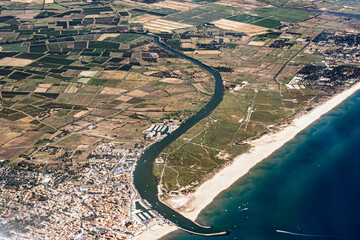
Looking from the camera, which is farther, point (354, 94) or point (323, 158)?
point (354, 94)

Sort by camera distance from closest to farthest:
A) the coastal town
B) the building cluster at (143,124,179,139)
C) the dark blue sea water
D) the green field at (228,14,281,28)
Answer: the dark blue sea water → the coastal town → the building cluster at (143,124,179,139) → the green field at (228,14,281,28)

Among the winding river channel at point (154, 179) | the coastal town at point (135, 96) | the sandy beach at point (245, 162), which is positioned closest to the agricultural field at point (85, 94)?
the coastal town at point (135, 96)

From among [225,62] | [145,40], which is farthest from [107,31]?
[225,62]

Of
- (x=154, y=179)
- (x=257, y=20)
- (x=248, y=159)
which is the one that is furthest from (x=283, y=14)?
(x=154, y=179)

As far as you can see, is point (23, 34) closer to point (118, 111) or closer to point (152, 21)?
point (152, 21)

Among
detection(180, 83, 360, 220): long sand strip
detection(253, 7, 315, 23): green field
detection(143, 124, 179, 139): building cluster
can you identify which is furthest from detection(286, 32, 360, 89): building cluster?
detection(143, 124, 179, 139): building cluster

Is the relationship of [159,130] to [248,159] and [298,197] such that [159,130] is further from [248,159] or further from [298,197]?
[298,197]

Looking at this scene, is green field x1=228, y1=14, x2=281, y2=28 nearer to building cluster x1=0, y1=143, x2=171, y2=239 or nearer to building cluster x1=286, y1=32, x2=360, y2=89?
building cluster x1=286, y1=32, x2=360, y2=89
